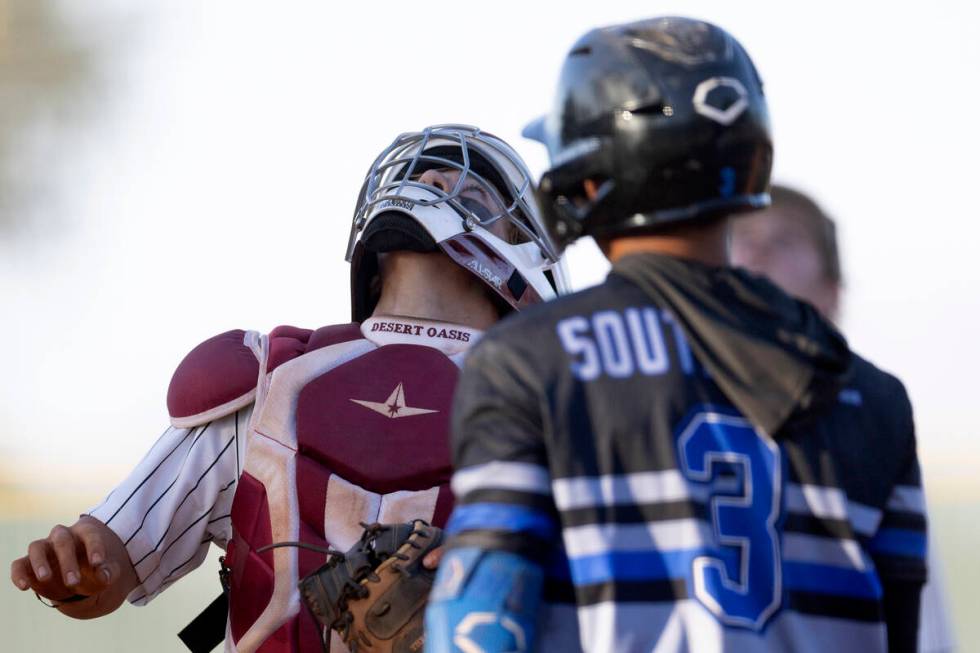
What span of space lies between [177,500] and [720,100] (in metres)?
1.82

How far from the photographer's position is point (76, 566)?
2.82m

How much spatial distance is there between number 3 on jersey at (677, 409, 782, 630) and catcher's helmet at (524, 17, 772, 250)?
0.28 m

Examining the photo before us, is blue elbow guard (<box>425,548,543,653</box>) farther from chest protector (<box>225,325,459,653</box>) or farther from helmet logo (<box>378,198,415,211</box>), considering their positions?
helmet logo (<box>378,198,415,211</box>)

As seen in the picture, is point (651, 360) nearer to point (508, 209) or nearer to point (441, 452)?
point (441, 452)

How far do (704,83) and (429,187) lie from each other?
5.59 ft

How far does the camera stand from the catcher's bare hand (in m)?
2.79

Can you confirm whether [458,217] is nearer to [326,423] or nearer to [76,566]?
[326,423]

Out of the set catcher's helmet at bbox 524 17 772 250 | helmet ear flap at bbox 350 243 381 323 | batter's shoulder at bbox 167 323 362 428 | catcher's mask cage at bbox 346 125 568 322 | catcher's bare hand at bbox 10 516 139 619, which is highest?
catcher's helmet at bbox 524 17 772 250

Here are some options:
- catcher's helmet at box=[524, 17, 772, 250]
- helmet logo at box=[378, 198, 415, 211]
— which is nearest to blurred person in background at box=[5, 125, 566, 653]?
helmet logo at box=[378, 198, 415, 211]

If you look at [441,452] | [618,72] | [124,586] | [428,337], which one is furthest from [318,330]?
[618,72]

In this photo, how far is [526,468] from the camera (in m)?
1.42

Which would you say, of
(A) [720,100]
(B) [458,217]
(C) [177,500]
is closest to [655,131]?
(A) [720,100]

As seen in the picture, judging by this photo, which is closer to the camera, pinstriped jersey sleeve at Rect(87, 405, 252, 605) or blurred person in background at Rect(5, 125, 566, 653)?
blurred person in background at Rect(5, 125, 566, 653)

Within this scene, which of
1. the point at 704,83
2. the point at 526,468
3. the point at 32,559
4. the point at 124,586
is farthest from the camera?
the point at 124,586
